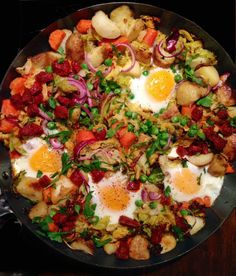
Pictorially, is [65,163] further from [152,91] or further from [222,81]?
[222,81]

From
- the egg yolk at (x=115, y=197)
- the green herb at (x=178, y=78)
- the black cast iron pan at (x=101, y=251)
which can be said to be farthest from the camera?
the green herb at (x=178, y=78)

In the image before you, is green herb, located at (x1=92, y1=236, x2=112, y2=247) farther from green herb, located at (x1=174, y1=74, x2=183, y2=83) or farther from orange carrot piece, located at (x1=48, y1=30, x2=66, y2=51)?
orange carrot piece, located at (x1=48, y1=30, x2=66, y2=51)

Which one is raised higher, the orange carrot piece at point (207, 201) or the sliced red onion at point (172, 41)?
the sliced red onion at point (172, 41)

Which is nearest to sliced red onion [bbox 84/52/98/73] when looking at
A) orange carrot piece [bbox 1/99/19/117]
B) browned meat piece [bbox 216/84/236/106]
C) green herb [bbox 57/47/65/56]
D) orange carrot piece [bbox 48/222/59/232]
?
green herb [bbox 57/47/65/56]

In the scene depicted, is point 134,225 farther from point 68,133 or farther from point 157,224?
point 68,133

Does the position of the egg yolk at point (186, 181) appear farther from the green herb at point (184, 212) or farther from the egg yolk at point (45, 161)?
the egg yolk at point (45, 161)

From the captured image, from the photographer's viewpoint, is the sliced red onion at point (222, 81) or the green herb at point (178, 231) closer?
the green herb at point (178, 231)

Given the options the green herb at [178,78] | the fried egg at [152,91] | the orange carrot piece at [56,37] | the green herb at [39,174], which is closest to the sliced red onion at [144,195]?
the fried egg at [152,91]
